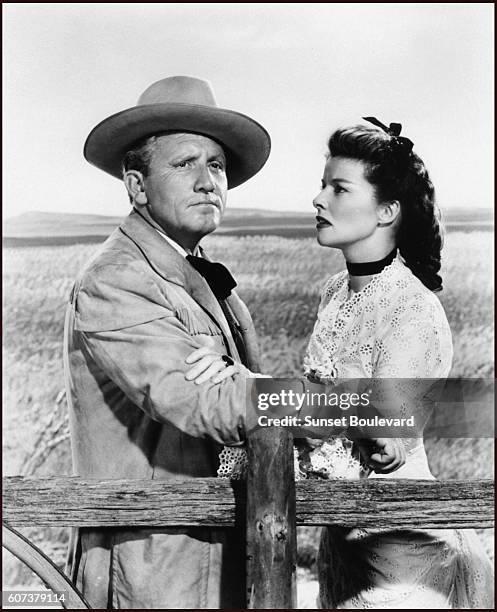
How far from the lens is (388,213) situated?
11.9 feet

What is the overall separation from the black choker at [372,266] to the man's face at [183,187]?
0.63 metres

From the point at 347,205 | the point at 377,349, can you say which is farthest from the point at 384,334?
the point at 347,205

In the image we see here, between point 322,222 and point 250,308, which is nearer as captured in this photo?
point 322,222

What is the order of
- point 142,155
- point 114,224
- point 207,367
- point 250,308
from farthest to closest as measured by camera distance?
point 250,308 < point 114,224 < point 142,155 < point 207,367

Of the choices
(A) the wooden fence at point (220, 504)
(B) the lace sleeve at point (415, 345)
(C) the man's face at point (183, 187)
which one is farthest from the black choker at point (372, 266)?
(A) the wooden fence at point (220, 504)

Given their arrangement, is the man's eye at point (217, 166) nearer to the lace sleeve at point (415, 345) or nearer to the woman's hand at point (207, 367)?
the woman's hand at point (207, 367)

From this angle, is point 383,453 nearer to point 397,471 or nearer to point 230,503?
point 397,471

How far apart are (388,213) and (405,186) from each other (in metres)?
0.14

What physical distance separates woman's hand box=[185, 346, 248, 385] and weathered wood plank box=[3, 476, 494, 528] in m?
0.37

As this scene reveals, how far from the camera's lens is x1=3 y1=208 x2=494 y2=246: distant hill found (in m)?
4.76

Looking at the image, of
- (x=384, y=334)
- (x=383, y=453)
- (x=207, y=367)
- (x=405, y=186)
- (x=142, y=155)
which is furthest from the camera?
(x=405, y=186)

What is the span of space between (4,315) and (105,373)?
85.9 inches

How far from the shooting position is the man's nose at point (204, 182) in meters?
3.44

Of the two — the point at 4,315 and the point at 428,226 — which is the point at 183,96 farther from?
the point at 4,315
